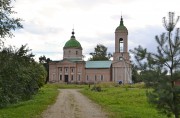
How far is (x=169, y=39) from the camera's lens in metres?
11.2

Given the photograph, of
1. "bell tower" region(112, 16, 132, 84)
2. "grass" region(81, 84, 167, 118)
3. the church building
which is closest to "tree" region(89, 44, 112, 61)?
the church building

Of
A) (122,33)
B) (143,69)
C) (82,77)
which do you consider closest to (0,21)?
(143,69)

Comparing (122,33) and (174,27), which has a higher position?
(122,33)

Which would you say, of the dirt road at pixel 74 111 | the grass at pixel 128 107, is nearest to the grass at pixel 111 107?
the grass at pixel 128 107

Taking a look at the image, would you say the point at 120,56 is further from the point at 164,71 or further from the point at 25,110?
the point at 164,71

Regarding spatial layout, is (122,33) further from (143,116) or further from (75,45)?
(143,116)

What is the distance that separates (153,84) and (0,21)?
787 cm

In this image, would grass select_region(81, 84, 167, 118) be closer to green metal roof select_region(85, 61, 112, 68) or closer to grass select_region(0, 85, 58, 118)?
grass select_region(0, 85, 58, 118)

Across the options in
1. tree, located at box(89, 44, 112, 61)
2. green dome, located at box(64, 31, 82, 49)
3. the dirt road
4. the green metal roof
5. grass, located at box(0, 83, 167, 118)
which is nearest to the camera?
grass, located at box(0, 83, 167, 118)

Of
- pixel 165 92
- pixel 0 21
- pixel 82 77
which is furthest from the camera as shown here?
pixel 82 77

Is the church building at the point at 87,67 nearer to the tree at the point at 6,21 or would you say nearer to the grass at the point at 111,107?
the grass at the point at 111,107

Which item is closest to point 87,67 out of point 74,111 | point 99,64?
point 99,64

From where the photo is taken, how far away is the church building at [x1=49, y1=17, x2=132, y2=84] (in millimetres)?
102994

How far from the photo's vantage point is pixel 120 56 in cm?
10325
